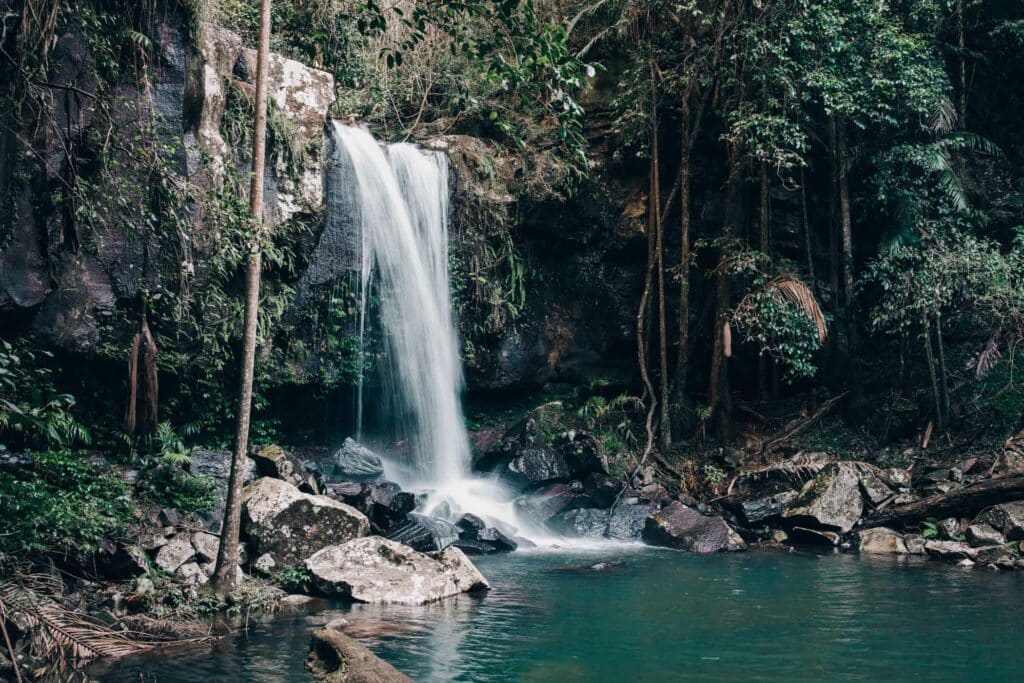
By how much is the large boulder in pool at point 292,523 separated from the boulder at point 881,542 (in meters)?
7.20

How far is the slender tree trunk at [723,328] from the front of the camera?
622 inches

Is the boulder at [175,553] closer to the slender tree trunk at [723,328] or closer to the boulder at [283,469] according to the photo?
the boulder at [283,469]

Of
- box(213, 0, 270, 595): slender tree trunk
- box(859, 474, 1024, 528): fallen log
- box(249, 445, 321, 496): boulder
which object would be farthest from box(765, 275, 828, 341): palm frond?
box(213, 0, 270, 595): slender tree trunk

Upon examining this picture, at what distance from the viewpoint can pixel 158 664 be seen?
274 inches

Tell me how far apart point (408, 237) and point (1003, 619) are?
10811 millimetres

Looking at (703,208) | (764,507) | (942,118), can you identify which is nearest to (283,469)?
(764,507)

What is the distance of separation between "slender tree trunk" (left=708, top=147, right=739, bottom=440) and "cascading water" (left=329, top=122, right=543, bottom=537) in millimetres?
4383

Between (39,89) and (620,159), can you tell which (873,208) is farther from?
(39,89)

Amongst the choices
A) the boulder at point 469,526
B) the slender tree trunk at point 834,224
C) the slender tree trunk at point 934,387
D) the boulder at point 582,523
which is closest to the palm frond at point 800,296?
the slender tree trunk at point 934,387

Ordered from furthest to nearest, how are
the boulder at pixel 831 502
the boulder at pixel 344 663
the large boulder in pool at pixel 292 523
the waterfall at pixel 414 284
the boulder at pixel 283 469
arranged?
1. the waterfall at pixel 414 284
2. the boulder at pixel 831 502
3. the boulder at pixel 283 469
4. the large boulder in pool at pixel 292 523
5. the boulder at pixel 344 663

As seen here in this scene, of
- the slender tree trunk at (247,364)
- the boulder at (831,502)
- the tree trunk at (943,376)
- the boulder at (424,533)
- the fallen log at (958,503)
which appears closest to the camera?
the slender tree trunk at (247,364)

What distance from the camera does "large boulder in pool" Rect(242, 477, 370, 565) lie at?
32.1ft

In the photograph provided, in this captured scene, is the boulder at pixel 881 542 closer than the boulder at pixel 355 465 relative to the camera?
Yes

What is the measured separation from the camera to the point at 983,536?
38.6 feet
